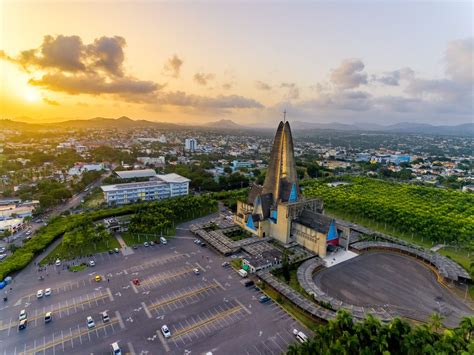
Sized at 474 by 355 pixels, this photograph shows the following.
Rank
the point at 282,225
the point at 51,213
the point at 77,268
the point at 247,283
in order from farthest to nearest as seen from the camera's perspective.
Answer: the point at 51,213, the point at 282,225, the point at 77,268, the point at 247,283

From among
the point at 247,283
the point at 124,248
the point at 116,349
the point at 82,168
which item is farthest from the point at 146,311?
the point at 82,168

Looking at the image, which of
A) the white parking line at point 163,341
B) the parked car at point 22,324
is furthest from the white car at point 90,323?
the white parking line at point 163,341

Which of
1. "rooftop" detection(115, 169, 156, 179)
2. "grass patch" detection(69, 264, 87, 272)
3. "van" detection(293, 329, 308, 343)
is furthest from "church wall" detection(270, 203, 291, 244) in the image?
"rooftop" detection(115, 169, 156, 179)

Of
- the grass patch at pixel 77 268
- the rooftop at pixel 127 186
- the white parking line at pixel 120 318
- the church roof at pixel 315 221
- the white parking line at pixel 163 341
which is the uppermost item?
the church roof at pixel 315 221

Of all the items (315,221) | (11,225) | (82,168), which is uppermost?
(315,221)

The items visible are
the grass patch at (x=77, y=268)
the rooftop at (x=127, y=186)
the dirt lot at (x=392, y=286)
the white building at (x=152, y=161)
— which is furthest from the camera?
the white building at (x=152, y=161)

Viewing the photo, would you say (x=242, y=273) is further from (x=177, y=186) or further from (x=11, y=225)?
(x=11, y=225)

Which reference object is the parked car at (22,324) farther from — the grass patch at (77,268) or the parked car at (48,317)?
the grass patch at (77,268)
